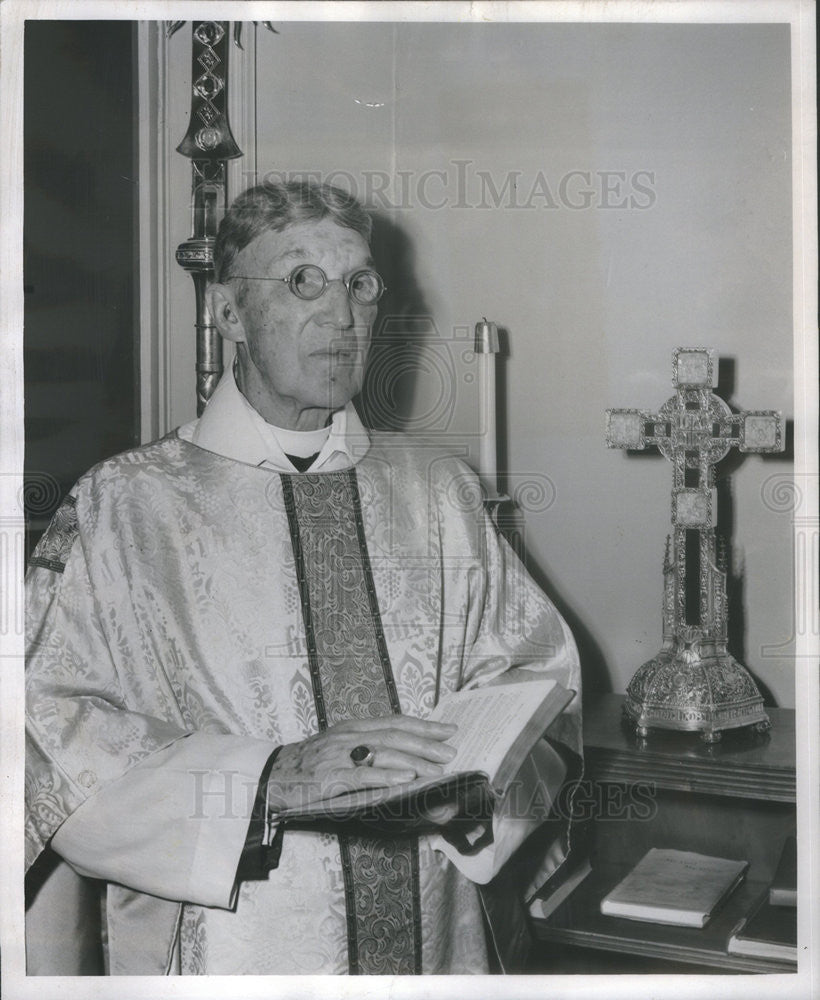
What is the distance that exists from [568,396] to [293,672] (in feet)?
1.91

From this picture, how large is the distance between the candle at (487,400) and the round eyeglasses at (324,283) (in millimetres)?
165

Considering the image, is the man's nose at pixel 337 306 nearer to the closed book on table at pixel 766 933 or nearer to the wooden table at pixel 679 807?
the wooden table at pixel 679 807

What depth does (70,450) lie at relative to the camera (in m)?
1.54

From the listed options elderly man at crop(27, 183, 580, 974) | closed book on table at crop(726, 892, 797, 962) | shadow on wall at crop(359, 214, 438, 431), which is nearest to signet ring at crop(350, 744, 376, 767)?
elderly man at crop(27, 183, 580, 974)

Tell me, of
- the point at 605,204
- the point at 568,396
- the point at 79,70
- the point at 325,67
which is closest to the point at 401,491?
the point at 568,396

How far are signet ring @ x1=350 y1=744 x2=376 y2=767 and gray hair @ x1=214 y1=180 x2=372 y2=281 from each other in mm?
697

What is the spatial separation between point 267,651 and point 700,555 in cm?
66

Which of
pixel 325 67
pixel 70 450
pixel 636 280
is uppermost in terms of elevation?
pixel 325 67

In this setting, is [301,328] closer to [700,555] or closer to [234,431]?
[234,431]

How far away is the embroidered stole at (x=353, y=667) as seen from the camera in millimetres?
1479

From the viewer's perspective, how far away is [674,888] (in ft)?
4.94

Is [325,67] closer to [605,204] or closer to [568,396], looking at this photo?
[605,204]

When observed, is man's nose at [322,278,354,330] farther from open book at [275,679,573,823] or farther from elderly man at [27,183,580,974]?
open book at [275,679,573,823]

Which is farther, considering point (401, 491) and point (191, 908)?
point (401, 491)
